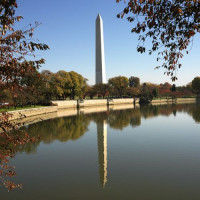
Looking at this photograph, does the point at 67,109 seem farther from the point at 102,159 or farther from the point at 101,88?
the point at 102,159

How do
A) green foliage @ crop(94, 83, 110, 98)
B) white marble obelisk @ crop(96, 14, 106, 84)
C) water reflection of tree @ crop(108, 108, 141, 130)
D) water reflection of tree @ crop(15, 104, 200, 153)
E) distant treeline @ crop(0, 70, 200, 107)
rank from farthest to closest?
green foliage @ crop(94, 83, 110, 98), white marble obelisk @ crop(96, 14, 106, 84), distant treeline @ crop(0, 70, 200, 107), water reflection of tree @ crop(108, 108, 141, 130), water reflection of tree @ crop(15, 104, 200, 153)

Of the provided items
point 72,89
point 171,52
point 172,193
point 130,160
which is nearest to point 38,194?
point 172,193

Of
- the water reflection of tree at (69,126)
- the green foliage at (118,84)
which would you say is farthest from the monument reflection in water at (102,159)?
the green foliage at (118,84)

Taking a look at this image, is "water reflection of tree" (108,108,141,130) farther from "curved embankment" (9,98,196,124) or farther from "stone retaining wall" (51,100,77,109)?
"stone retaining wall" (51,100,77,109)

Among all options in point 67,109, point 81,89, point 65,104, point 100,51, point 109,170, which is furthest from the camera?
point 100,51

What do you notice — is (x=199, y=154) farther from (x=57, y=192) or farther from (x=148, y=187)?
(x=57, y=192)

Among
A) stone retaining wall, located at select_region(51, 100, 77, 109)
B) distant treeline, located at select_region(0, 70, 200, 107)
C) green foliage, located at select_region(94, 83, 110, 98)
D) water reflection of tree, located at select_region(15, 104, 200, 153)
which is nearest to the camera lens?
water reflection of tree, located at select_region(15, 104, 200, 153)

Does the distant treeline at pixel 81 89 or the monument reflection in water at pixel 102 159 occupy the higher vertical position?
the distant treeline at pixel 81 89

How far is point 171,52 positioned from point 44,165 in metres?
10.2

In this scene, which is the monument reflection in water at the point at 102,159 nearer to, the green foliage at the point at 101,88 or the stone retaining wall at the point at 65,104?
the stone retaining wall at the point at 65,104

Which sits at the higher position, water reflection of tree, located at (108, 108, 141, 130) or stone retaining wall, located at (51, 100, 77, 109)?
stone retaining wall, located at (51, 100, 77, 109)

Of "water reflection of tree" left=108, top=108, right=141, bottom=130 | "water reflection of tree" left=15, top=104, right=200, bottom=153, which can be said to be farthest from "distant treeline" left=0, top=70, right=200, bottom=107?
"water reflection of tree" left=108, top=108, right=141, bottom=130

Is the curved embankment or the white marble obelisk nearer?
the curved embankment

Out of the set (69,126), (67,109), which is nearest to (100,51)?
(67,109)
